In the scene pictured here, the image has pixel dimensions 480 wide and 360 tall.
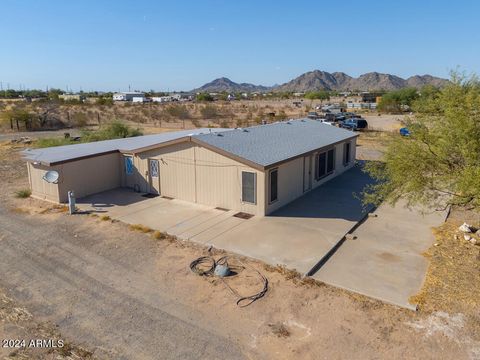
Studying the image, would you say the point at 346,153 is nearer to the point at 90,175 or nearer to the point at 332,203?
the point at 332,203

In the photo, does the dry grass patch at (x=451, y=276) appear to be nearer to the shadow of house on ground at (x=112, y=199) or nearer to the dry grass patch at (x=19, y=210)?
the shadow of house on ground at (x=112, y=199)

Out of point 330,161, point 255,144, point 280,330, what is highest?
point 255,144

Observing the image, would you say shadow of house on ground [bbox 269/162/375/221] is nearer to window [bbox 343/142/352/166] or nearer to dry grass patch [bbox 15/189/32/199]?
window [bbox 343/142/352/166]

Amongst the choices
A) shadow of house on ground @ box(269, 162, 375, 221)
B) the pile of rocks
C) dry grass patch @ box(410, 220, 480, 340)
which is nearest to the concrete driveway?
shadow of house on ground @ box(269, 162, 375, 221)

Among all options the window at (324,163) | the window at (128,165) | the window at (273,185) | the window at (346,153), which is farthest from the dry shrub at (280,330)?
the window at (346,153)

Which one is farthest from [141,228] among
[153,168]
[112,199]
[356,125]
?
[356,125]
